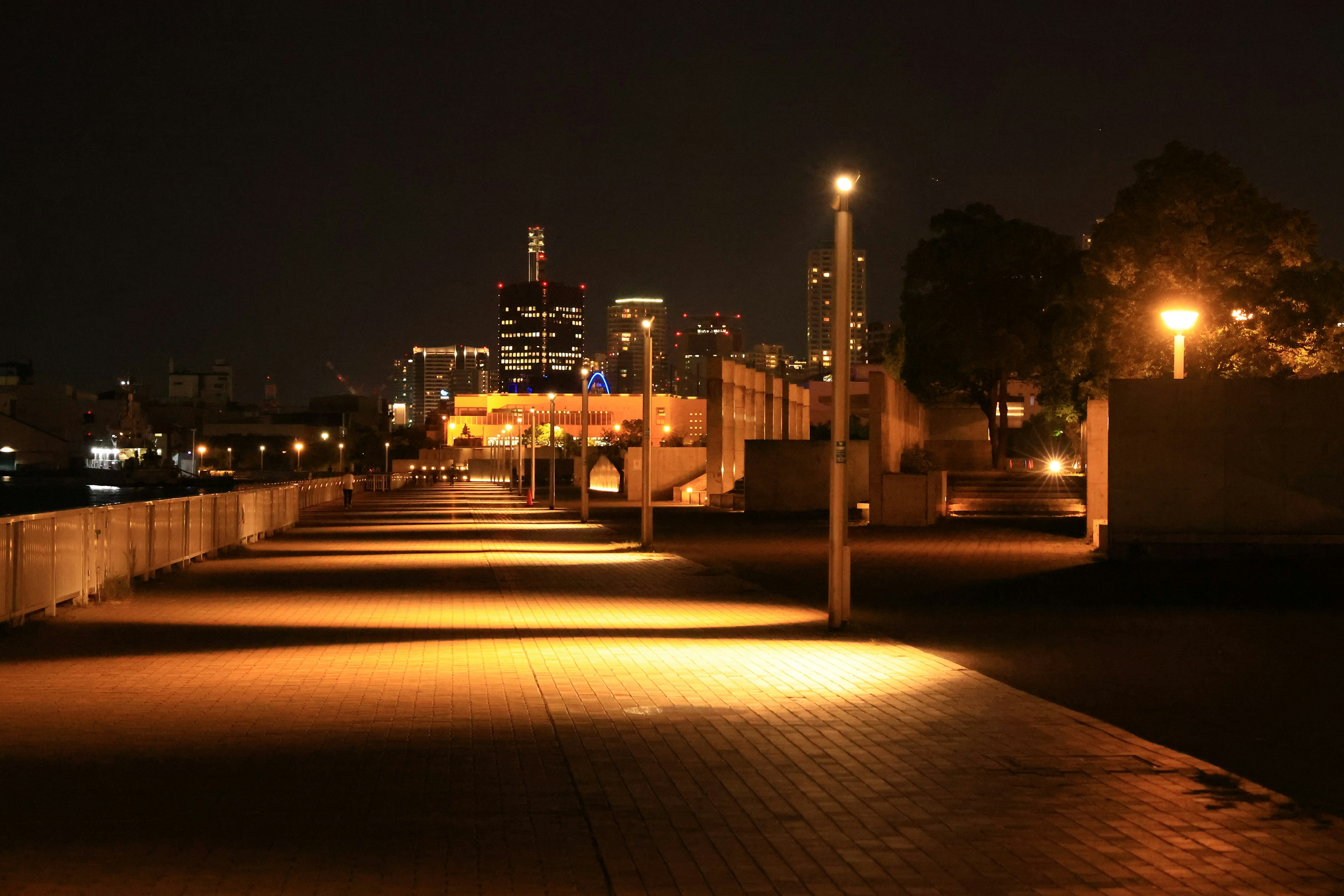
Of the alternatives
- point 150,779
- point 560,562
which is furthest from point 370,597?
point 150,779

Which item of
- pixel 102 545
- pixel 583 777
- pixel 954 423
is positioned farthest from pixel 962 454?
pixel 583 777

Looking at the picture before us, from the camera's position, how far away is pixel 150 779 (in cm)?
732

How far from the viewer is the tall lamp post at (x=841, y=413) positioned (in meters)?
14.3

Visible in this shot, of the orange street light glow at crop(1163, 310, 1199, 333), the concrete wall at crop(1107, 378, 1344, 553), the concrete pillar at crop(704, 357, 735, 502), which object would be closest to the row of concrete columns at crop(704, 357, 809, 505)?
the concrete pillar at crop(704, 357, 735, 502)

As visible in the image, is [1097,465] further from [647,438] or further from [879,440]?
[647,438]

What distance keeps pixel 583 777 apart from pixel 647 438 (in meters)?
22.5

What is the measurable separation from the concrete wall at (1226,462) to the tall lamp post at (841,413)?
9981 millimetres

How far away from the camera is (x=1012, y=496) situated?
42.6m

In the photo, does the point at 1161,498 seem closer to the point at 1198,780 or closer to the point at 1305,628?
the point at 1305,628

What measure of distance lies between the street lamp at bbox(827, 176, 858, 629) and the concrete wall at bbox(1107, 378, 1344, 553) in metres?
9.98

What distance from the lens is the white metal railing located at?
46.6ft

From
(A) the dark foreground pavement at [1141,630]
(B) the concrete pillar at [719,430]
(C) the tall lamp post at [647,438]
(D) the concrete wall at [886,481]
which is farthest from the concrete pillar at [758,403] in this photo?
(A) the dark foreground pavement at [1141,630]

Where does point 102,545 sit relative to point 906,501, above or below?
below

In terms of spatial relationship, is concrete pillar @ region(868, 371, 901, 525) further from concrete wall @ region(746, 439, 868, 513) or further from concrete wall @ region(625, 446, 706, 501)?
concrete wall @ region(625, 446, 706, 501)
